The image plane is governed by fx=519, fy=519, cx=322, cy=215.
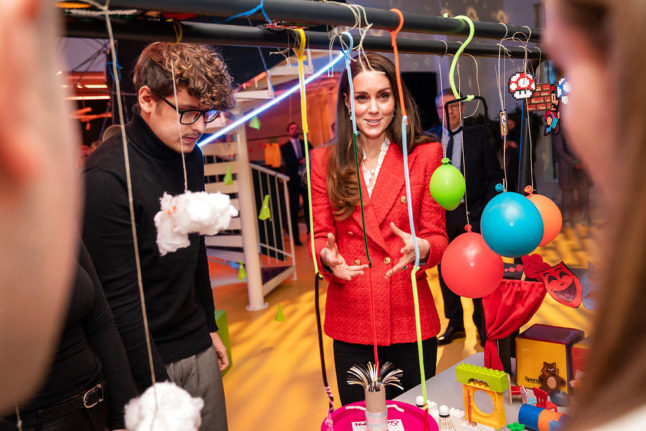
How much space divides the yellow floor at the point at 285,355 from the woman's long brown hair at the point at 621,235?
194 cm

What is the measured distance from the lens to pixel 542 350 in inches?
65.2

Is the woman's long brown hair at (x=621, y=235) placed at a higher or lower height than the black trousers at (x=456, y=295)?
higher

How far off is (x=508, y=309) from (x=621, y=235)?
1.40m

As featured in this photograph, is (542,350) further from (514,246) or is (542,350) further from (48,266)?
(48,266)

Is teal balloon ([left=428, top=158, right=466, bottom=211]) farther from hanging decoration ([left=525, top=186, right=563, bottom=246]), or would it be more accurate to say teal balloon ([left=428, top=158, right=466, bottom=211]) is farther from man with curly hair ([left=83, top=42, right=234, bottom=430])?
man with curly hair ([left=83, top=42, right=234, bottom=430])

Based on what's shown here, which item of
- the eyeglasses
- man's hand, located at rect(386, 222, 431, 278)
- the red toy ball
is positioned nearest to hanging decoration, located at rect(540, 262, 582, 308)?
the red toy ball

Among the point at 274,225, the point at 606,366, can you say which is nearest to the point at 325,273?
the point at 606,366

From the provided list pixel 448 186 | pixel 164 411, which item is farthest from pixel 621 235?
pixel 448 186

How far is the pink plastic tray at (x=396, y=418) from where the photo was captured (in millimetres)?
1444

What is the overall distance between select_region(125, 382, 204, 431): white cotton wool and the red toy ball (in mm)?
904

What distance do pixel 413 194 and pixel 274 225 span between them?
14.6 ft

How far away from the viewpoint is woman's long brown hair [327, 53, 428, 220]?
167 cm

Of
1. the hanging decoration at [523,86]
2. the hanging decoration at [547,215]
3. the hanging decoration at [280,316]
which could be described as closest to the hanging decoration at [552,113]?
the hanging decoration at [523,86]

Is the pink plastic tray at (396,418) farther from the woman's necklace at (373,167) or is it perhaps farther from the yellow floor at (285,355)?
the yellow floor at (285,355)
